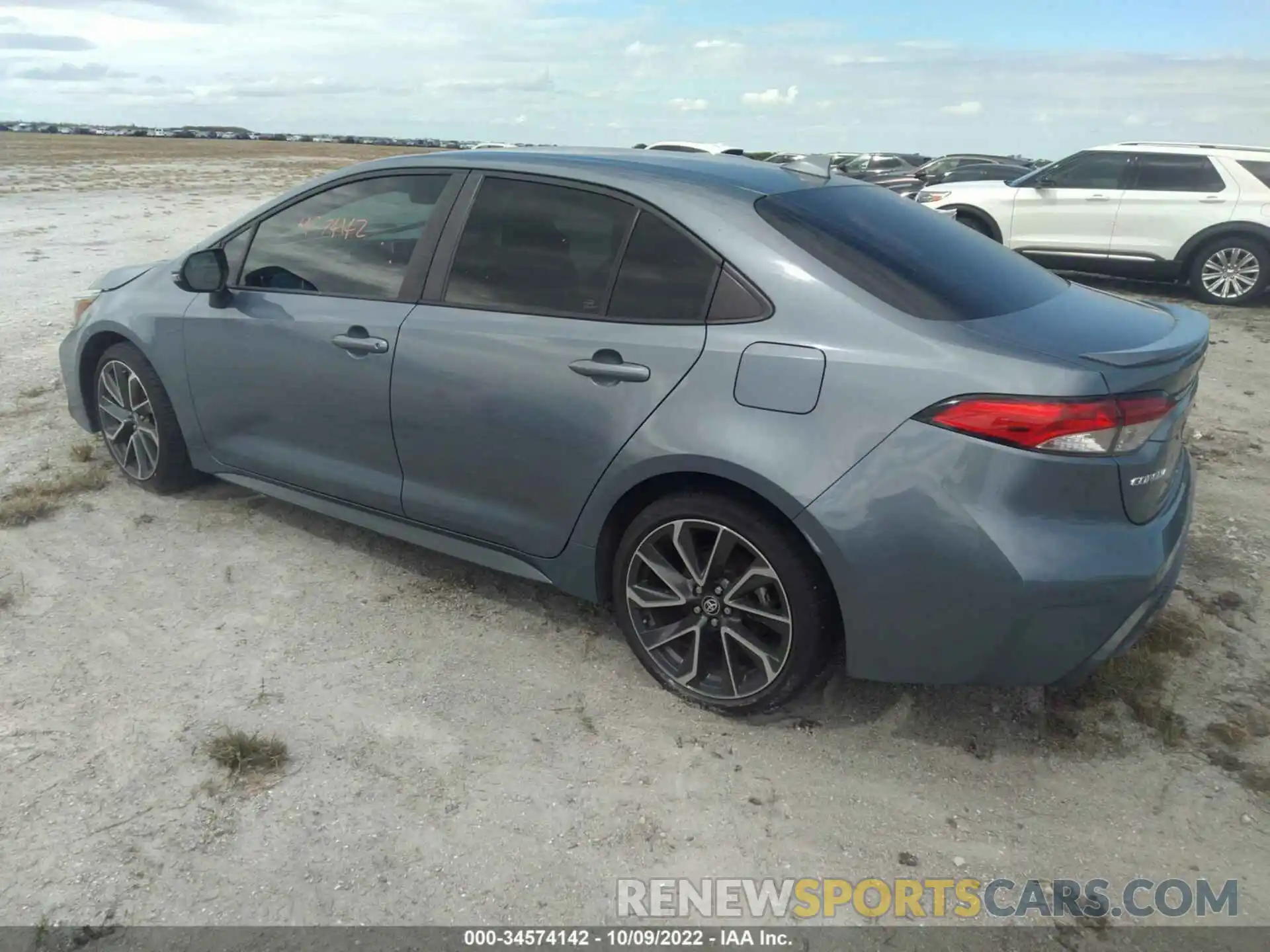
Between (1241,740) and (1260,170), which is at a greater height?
(1260,170)

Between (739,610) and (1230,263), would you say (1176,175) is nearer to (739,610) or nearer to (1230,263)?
(1230,263)

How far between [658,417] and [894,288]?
0.77 m

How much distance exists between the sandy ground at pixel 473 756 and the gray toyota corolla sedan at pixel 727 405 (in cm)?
31

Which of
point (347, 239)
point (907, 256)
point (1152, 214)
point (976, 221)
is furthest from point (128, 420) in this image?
point (1152, 214)

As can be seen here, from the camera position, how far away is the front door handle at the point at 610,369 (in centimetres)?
292

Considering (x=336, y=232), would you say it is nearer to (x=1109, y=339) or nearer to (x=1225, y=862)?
(x=1109, y=339)

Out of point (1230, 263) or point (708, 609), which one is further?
point (1230, 263)

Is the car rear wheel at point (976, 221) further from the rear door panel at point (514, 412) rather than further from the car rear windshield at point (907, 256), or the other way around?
the rear door panel at point (514, 412)

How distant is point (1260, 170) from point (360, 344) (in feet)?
36.1

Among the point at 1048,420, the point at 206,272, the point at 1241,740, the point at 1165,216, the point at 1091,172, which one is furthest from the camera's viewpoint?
the point at 1091,172

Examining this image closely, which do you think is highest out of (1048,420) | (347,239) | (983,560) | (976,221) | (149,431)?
(347,239)

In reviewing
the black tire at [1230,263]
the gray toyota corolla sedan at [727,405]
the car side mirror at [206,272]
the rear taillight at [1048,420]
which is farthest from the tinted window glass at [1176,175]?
the car side mirror at [206,272]

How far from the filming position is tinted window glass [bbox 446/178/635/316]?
312 centimetres

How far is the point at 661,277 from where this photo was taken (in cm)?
298
